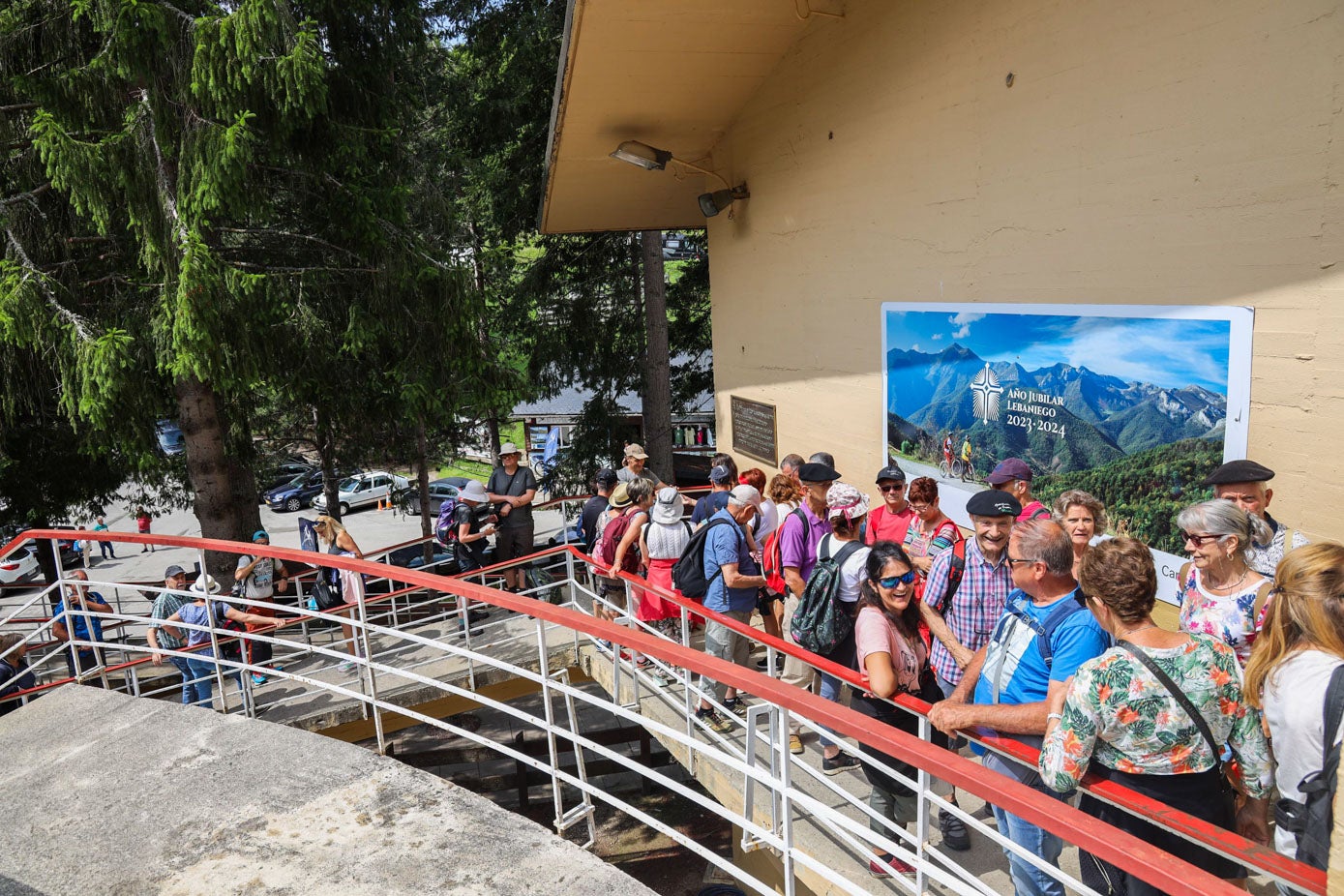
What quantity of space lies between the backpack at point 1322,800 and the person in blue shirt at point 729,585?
3.06 meters

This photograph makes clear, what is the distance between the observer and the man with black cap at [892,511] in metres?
5.45

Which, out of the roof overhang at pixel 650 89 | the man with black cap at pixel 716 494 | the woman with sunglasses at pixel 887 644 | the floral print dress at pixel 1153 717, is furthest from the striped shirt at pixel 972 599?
the roof overhang at pixel 650 89

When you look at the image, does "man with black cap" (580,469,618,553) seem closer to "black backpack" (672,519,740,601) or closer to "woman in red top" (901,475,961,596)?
"black backpack" (672,519,740,601)

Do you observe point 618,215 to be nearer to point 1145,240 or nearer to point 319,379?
point 319,379

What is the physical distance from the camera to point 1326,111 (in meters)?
3.89

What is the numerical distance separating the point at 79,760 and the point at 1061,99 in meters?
6.35

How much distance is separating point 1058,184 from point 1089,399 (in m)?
1.30

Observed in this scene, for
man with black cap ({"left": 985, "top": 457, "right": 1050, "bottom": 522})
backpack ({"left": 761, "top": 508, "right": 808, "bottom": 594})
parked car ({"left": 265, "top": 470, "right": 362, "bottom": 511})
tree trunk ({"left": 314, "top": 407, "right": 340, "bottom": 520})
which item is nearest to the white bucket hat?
backpack ({"left": 761, "top": 508, "right": 808, "bottom": 594})

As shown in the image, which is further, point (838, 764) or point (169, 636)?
point (169, 636)

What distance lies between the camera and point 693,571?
5777mm

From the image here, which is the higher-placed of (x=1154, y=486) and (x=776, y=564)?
(x=1154, y=486)

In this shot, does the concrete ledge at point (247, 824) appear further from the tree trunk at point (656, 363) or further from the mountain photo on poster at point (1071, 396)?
the tree trunk at point (656, 363)

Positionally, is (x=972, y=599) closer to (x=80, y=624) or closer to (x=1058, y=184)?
(x=1058, y=184)

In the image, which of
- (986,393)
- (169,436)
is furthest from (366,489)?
(986,393)
